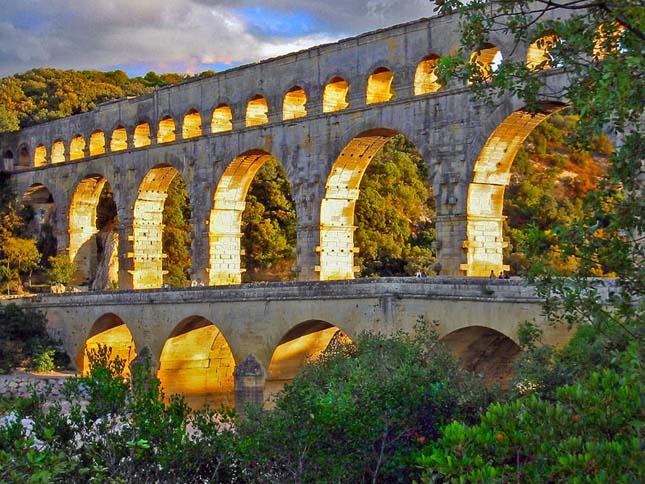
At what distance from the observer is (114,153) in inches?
1646

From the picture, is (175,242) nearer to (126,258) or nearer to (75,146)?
(75,146)

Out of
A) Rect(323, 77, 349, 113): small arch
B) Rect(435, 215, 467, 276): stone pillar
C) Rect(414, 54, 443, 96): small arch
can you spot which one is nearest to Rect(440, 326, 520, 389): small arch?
Rect(435, 215, 467, 276): stone pillar

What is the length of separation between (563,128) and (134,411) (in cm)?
5038

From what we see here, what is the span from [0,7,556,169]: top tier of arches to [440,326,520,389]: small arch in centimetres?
573

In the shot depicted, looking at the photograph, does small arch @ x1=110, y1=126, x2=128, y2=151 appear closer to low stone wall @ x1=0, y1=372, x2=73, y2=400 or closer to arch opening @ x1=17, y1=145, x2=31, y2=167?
arch opening @ x1=17, y1=145, x2=31, y2=167

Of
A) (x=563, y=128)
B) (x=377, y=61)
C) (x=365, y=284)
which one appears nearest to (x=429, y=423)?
(x=365, y=284)

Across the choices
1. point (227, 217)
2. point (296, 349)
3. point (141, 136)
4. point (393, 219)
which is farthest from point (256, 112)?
point (393, 219)

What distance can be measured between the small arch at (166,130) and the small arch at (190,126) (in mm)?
1190

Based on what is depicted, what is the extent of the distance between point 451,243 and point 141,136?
675 inches

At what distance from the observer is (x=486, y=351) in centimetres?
2516

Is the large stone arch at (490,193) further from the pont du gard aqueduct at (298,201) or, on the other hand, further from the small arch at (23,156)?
the small arch at (23,156)

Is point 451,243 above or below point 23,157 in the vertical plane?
below

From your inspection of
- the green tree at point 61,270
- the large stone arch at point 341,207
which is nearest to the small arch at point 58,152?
the green tree at point 61,270

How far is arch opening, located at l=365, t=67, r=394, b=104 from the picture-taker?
31000 mm
